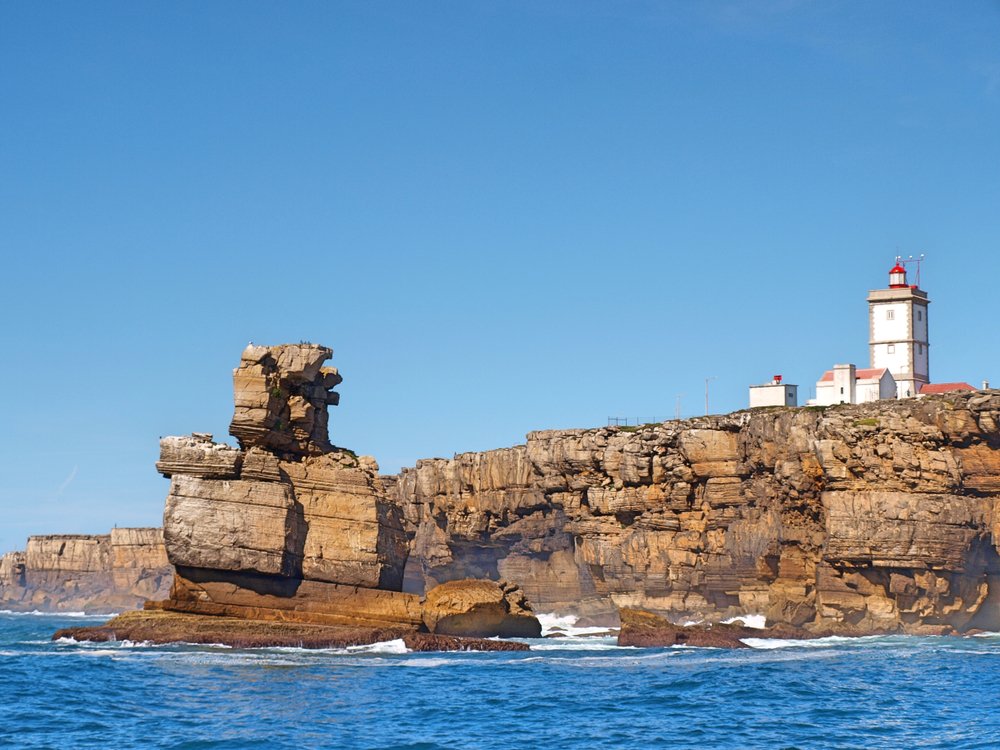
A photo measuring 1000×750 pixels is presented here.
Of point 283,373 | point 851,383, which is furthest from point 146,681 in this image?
point 851,383

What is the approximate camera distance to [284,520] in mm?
64938

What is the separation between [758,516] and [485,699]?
50.0 meters

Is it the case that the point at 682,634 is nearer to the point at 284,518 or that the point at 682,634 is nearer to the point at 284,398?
the point at 284,518

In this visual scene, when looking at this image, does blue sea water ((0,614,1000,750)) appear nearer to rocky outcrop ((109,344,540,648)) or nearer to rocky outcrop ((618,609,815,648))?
rocky outcrop ((109,344,540,648))

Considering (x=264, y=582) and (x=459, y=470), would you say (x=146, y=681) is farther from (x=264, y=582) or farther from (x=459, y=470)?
(x=459, y=470)

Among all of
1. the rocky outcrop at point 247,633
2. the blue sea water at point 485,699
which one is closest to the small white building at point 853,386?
the blue sea water at point 485,699

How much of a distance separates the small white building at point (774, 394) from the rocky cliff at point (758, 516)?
11466mm

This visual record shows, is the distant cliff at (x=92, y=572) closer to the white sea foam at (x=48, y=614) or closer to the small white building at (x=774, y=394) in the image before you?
the white sea foam at (x=48, y=614)

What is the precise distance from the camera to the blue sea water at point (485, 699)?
39562mm

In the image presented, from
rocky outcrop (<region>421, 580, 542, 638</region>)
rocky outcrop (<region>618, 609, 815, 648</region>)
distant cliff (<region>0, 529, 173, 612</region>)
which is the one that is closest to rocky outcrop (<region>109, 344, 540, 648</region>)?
rocky outcrop (<region>421, 580, 542, 638</region>)

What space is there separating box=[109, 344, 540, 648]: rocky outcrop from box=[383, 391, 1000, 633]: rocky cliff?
18.8 m

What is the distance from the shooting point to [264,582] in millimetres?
64938

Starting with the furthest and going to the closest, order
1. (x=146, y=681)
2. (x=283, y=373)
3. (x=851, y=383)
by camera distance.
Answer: (x=851, y=383) < (x=283, y=373) < (x=146, y=681)

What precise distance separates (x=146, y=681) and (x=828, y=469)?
48514 mm
